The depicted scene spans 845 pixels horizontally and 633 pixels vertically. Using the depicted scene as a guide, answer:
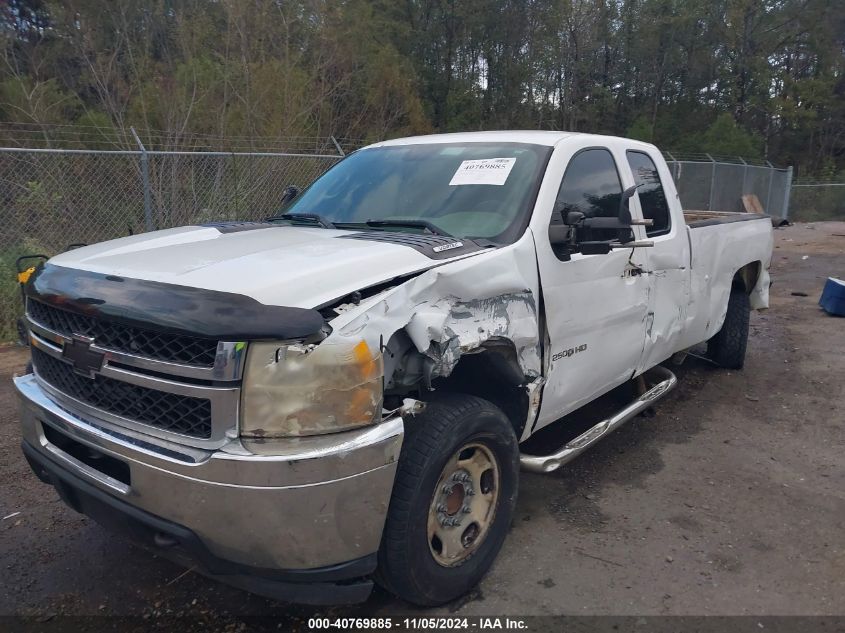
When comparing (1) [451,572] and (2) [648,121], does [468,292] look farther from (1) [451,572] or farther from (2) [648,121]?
(2) [648,121]

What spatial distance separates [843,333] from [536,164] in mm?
5951

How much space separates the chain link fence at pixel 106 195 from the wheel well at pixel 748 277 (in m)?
5.77

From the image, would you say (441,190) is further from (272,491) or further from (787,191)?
(787,191)

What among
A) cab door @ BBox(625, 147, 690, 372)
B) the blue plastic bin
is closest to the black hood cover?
cab door @ BBox(625, 147, 690, 372)

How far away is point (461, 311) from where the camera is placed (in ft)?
8.79

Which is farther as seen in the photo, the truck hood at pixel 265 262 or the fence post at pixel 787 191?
the fence post at pixel 787 191

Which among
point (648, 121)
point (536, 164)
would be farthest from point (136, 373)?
point (648, 121)

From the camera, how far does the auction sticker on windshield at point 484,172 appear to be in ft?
11.4

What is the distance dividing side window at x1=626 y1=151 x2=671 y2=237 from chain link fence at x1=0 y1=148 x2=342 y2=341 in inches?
198

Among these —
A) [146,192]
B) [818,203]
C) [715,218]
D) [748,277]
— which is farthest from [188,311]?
[818,203]

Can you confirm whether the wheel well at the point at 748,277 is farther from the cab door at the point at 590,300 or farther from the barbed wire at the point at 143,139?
the barbed wire at the point at 143,139

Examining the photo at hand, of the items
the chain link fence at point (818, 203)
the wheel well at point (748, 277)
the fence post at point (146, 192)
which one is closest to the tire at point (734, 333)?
the wheel well at point (748, 277)

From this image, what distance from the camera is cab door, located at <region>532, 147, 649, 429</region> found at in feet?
10.7

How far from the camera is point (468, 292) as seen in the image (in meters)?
2.70
